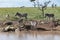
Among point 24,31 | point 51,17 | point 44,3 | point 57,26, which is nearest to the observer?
A: point 24,31

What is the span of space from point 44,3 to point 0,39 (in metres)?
17.8

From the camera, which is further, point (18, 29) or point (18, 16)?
point (18, 16)

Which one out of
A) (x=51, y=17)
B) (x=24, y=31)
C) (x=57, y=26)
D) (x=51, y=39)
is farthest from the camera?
(x=51, y=17)

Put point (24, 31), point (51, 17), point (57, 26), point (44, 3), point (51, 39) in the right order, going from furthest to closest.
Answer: point (44, 3)
point (51, 17)
point (57, 26)
point (24, 31)
point (51, 39)

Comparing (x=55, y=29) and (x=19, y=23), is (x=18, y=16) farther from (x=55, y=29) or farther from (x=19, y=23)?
(x=55, y=29)

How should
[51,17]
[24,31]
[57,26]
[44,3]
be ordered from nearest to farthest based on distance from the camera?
[24,31] → [57,26] → [51,17] → [44,3]

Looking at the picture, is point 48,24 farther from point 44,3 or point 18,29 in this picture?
point 44,3

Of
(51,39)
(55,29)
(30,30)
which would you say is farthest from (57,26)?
(51,39)

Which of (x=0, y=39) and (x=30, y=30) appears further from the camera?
(x=30, y=30)

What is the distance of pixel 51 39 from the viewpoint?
1967 cm

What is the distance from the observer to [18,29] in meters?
25.4

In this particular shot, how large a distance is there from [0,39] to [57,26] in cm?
860

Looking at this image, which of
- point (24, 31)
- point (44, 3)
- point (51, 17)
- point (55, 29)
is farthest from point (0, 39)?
point (44, 3)

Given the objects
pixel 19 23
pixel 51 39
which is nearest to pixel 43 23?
pixel 19 23
